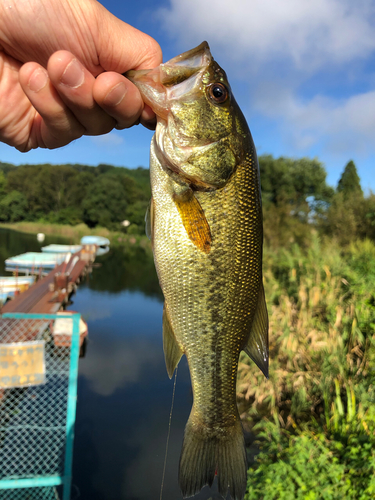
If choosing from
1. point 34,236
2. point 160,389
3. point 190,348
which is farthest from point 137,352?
point 34,236

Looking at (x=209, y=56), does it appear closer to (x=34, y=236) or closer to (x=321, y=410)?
(x=321, y=410)

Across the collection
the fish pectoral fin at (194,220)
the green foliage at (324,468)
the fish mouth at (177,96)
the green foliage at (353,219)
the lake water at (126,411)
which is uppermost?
the green foliage at (353,219)

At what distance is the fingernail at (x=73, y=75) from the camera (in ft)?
4.76

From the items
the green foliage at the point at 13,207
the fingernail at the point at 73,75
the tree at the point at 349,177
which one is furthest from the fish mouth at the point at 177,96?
the green foliage at the point at 13,207

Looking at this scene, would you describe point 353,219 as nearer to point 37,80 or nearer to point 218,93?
point 218,93

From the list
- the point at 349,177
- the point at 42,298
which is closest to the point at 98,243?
the point at 42,298

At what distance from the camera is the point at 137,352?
12.9 metres

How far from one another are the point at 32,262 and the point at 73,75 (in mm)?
23576

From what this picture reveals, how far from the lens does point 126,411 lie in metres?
8.91

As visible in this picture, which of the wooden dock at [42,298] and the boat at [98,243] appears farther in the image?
the boat at [98,243]

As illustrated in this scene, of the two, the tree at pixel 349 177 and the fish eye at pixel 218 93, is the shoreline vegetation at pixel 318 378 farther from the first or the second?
the tree at pixel 349 177

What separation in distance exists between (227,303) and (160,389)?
9416 mm

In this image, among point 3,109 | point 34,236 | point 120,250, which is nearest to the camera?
point 3,109

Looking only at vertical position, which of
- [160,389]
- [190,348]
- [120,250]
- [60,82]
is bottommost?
[160,389]
